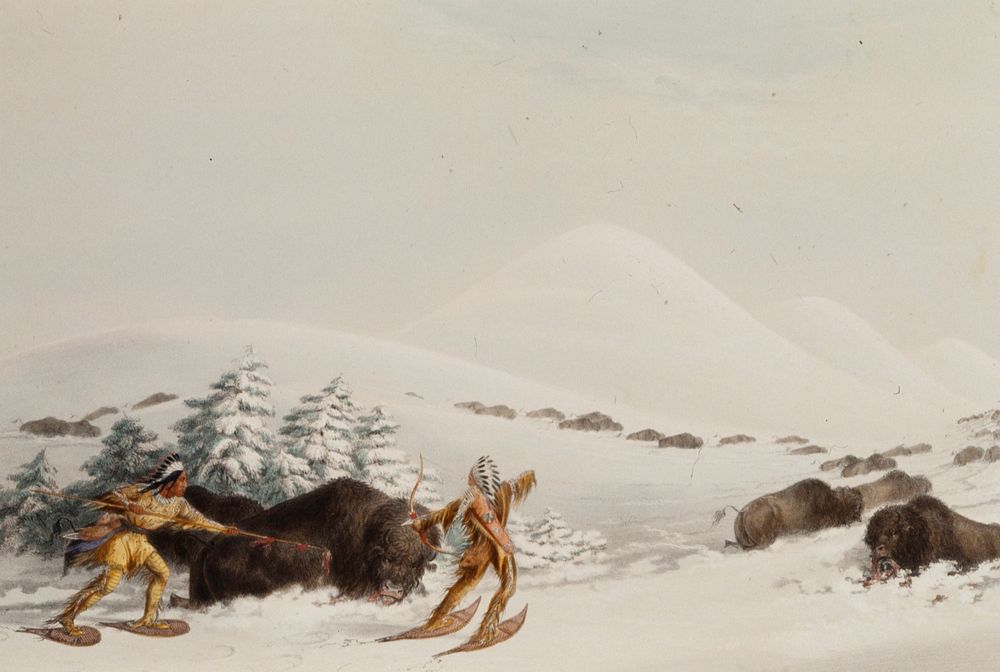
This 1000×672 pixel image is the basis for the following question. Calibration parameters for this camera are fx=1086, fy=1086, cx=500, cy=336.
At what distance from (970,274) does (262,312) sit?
18.4 feet

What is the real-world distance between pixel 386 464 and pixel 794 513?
3112 mm

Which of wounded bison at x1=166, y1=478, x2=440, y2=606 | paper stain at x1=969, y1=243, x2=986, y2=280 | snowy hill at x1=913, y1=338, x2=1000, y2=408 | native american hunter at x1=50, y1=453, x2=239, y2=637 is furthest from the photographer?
paper stain at x1=969, y1=243, x2=986, y2=280

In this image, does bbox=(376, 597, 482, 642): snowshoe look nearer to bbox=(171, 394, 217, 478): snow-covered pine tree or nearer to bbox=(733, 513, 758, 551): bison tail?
bbox=(171, 394, 217, 478): snow-covered pine tree

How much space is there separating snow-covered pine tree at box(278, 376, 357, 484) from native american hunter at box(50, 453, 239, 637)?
79 cm

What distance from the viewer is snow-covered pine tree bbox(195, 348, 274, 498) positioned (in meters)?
8.05

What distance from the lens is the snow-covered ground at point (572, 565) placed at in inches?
308

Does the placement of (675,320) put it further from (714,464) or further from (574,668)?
(574,668)

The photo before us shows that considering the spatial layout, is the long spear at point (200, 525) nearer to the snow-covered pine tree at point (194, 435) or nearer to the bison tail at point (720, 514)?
the snow-covered pine tree at point (194, 435)

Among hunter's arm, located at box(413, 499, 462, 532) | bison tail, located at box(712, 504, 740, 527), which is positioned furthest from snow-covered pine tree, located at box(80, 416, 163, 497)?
bison tail, located at box(712, 504, 740, 527)

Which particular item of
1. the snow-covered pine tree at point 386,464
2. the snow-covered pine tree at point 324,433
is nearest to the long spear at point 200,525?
the snow-covered pine tree at point 324,433

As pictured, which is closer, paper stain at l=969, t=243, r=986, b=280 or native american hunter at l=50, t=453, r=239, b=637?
native american hunter at l=50, t=453, r=239, b=637

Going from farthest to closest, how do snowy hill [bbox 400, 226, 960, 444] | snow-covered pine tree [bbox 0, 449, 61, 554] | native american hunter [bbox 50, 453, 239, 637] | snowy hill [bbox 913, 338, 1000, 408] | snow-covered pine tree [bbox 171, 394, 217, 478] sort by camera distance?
snowy hill [bbox 913, 338, 1000, 408] → snowy hill [bbox 400, 226, 960, 444] → snow-covered pine tree [bbox 171, 394, 217, 478] → snow-covered pine tree [bbox 0, 449, 61, 554] → native american hunter [bbox 50, 453, 239, 637]

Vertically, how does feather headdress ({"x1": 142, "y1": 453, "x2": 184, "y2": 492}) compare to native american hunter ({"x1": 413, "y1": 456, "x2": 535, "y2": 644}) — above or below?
above

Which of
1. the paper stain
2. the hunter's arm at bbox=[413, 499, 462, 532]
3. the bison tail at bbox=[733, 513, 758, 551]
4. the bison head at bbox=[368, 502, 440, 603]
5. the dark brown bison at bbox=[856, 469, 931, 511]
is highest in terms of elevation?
the paper stain
